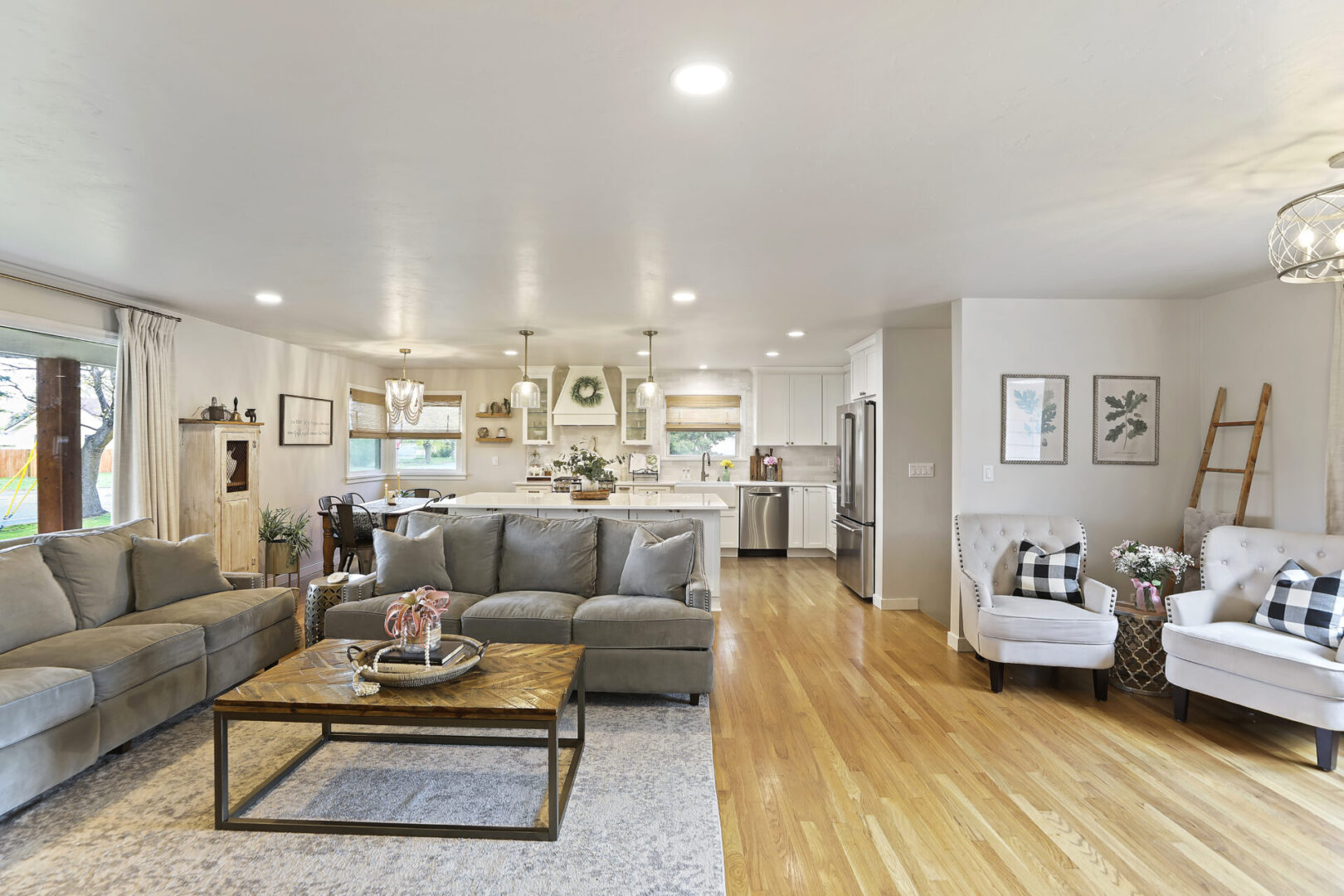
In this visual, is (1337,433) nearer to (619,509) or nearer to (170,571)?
(619,509)

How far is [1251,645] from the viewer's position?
3.05 m

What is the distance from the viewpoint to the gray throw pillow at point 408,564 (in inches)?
157

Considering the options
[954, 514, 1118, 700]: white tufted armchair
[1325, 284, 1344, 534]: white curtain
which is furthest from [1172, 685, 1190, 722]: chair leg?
[1325, 284, 1344, 534]: white curtain

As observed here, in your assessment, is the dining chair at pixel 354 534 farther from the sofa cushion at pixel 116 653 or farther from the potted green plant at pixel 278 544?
the sofa cushion at pixel 116 653

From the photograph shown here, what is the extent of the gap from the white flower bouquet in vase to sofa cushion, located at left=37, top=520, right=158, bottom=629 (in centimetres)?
560

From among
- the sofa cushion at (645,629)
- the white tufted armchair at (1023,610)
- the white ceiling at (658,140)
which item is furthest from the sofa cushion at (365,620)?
the white tufted armchair at (1023,610)

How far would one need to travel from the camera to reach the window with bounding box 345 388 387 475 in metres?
8.01

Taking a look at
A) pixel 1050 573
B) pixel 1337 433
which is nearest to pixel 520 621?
pixel 1050 573

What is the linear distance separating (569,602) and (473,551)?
0.81 metres

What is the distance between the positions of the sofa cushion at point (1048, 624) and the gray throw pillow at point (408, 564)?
3238 mm

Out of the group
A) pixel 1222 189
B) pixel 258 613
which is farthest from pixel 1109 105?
pixel 258 613

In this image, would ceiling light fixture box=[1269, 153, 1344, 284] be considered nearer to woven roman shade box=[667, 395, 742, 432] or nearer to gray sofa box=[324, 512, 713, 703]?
gray sofa box=[324, 512, 713, 703]

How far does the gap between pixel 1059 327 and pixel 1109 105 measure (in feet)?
9.68

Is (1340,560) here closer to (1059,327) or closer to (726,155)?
(1059,327)
